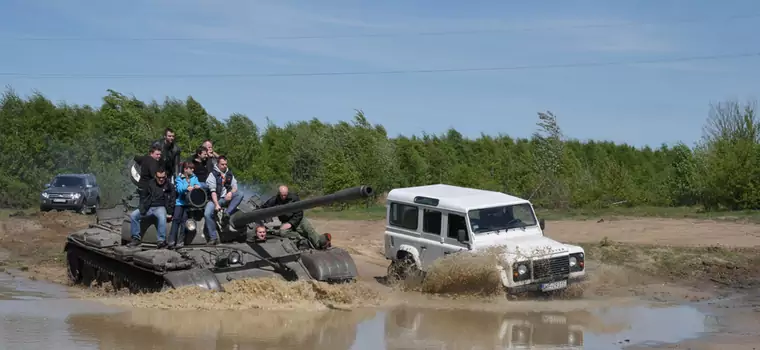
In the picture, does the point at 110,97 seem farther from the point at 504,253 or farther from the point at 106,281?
the point at 504,253

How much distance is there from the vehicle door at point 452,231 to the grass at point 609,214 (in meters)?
12.2

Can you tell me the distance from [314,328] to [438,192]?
475 centimetres

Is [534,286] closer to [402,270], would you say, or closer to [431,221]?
[431,221]

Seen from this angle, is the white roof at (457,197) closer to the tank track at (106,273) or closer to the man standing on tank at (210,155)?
the man standing on tank at (210,155)

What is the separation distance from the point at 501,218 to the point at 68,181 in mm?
21020

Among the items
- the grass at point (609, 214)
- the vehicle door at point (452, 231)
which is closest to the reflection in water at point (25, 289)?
the vehicle door at point (452, 231)

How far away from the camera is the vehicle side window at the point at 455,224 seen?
52.7 ft

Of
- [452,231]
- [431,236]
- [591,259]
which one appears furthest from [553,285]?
[591,259]

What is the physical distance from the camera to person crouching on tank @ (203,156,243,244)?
1553 cm

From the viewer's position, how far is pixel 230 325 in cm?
1325

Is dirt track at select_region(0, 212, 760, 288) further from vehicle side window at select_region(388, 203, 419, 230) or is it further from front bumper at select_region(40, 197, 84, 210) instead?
front bumper at select_region(40, 197, 84, 210)

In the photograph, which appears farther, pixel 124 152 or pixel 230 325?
pixel 124 152

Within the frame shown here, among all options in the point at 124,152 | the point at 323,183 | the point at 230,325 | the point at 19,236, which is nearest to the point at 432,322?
the point at 230,325

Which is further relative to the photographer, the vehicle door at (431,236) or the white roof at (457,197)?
the vehicle door at (431,236)
